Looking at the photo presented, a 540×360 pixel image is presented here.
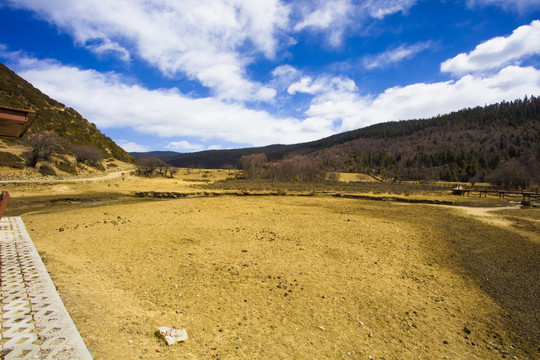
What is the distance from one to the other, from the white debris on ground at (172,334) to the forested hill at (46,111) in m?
56.3

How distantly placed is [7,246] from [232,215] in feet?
34.9

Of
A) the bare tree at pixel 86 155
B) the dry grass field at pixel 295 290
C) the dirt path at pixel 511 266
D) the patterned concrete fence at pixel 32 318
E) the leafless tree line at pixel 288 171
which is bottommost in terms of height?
the dirt path at pixel 511 266

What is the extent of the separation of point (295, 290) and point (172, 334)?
10.5 ft

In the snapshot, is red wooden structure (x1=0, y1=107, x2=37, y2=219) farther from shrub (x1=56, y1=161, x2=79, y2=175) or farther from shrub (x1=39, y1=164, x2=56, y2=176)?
shrub (x1=56, y1=161, x2=79, y2=175)

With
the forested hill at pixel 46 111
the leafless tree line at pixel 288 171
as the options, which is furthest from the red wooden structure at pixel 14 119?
the leafless tree line at pixel 288 171

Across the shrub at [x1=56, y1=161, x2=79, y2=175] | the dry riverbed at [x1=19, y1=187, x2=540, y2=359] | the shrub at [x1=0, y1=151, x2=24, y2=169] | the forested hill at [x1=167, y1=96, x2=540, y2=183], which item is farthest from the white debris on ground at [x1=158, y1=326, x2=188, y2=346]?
the forested hill at [x1=167, y1=96, x2=540, y2=183]

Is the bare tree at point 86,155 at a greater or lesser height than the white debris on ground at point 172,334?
greater

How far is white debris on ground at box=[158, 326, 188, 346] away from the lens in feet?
13.4

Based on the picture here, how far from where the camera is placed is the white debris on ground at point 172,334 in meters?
4.09

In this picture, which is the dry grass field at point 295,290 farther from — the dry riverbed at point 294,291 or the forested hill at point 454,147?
the forested hill at point 454,147

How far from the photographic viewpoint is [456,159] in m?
98.9

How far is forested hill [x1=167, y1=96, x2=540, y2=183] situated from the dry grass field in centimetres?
6311

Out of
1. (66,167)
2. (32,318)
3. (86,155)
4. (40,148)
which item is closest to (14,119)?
(32,318)

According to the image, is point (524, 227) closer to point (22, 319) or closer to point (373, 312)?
point (373, 312)
